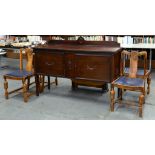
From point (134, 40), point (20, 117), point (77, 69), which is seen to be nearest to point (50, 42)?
point (77, 69)

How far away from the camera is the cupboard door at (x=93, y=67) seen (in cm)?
316

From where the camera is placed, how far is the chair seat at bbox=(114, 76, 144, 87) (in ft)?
10.0

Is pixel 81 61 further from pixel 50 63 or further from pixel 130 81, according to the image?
pixel 130 81

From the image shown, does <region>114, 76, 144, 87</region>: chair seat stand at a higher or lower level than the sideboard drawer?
lower

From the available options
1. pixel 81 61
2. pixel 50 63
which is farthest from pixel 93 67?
pixel 50 63

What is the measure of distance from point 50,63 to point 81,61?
0.53 metres

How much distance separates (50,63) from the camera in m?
3.57

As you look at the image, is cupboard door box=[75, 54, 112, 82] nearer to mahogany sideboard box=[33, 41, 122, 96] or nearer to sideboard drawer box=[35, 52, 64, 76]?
mahogany sideboard box=[33, 41, 122, 96]

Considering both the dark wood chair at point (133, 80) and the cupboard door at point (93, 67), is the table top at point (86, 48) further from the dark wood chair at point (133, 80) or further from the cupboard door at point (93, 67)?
the dark wood chair at point (133, 80)

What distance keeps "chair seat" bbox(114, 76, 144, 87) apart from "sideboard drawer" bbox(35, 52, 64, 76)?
887 mm

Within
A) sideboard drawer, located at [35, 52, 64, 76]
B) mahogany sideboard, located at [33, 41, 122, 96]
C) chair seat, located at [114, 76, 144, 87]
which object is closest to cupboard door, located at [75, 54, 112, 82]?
mahogany sideboard, located at [33, 41, 122, 96]

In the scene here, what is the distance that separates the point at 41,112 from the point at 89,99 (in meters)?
0.85

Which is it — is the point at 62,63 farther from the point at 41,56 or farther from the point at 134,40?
the point at 134,40

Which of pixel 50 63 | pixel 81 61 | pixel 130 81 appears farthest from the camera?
pixel 50 63
